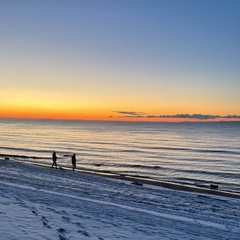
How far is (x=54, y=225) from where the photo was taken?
1150 cm

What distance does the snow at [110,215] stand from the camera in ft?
36.3

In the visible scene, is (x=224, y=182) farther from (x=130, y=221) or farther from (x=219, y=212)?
(x=130, y=221)

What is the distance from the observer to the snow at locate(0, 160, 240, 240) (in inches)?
435

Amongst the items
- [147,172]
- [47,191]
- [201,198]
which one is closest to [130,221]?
[47,191]

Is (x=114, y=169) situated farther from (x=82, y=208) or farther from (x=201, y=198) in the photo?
(x=82, y=208)

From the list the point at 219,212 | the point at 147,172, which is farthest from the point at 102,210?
the point at 147,172

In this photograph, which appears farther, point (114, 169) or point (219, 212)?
point (114, 169)

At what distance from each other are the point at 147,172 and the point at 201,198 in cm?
1952

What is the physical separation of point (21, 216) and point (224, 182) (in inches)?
1118

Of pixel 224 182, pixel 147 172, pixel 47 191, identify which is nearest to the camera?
pixel 47 191

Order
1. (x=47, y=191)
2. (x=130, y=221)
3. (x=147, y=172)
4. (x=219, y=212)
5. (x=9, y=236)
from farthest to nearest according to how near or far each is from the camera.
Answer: (x=147, y=172), (x=47, y=191), (x=219, y=212), (x=130, y=221), (x=9, y=236)

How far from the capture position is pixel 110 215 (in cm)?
1416

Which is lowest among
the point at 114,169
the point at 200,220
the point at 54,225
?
the point at 114,169

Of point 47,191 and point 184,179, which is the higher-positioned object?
point 47,191
